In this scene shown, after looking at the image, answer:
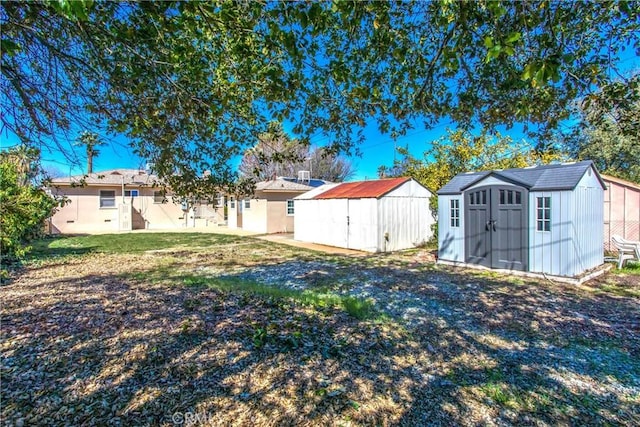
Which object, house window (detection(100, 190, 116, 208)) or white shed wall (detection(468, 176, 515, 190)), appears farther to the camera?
house window (detection(100, 190, 116, 208))

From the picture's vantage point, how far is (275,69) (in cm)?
294

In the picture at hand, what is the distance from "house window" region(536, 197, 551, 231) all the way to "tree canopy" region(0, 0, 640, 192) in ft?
14.1

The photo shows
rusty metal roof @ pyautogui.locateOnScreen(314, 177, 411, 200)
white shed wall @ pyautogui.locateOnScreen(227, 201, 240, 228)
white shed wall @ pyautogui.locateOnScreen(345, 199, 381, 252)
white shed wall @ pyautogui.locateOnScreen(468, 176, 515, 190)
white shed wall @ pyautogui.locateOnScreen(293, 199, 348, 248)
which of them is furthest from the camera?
white shed wall @ pyautogui.locateOnScreen(227, 201, 240, 228)

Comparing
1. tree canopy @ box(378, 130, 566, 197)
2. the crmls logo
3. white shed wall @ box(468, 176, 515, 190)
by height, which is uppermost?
tree canopy @ box(378, 130, 566, 197)

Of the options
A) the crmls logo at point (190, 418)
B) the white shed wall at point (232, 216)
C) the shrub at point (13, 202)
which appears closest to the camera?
the crmls logo at point (190, 418)

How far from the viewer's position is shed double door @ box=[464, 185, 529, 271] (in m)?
7.91

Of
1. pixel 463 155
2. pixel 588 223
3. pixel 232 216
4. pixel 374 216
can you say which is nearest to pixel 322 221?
pixel 374 216

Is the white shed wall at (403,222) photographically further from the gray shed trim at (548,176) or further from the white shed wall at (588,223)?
the white shed wall at (588,223)

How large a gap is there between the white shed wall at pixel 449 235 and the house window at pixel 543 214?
6.10 ft

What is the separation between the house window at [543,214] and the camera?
749cm

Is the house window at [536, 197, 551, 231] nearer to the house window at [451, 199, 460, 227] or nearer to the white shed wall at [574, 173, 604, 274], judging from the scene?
the white shed wall at [574, 173, 604, 274]

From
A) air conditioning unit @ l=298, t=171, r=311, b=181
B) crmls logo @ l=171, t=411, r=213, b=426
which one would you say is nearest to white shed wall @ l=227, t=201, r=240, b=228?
air conditioning unit @ l=298, t=171, r=311, b=181

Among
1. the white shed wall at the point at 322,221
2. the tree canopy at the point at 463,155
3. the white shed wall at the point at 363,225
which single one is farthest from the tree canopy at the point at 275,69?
the tree canopy at the point at 463,155

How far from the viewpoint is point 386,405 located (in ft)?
8.89
